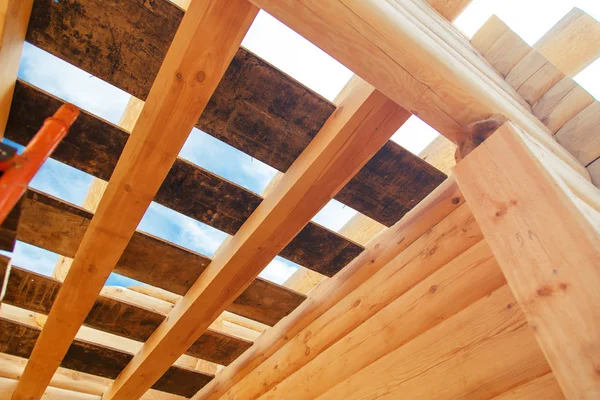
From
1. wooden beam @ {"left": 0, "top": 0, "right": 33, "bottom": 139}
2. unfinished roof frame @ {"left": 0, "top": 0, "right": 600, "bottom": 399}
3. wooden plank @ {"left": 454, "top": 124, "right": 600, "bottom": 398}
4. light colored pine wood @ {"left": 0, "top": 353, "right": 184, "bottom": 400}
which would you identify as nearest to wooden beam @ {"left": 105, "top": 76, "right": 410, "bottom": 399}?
unfinished roof frame @ {"left": 0, "top": 0, "right": 600, "bottom": 399}

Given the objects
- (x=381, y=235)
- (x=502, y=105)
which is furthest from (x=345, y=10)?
(x=381, y=235)

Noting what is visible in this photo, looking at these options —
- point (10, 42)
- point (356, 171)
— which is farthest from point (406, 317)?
point (10, 42)

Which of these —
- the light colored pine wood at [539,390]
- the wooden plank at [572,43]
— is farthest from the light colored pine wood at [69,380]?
the wooden plank at [572,43]

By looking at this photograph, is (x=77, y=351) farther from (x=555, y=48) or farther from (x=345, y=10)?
(x=555, y=48)

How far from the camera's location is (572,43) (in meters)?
2.89

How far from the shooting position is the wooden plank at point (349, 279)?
272 centimetres

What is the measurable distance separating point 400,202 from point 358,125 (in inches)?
34.2

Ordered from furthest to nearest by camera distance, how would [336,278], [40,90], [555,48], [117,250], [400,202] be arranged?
1. [336,278]
2. [555,48]
3. [400,202]
4. [117,250]
5. [40,90]

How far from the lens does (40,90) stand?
207 centimetres

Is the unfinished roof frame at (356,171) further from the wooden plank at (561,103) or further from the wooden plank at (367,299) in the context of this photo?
the wooden plank at (561,103)

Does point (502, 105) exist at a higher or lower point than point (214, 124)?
lower

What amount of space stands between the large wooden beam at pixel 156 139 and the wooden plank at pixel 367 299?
1675mm

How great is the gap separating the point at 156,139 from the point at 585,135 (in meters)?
2.63

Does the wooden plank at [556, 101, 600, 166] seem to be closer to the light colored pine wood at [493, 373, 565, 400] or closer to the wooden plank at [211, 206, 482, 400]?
the wooden plank at [211, 206, 482, 400]
